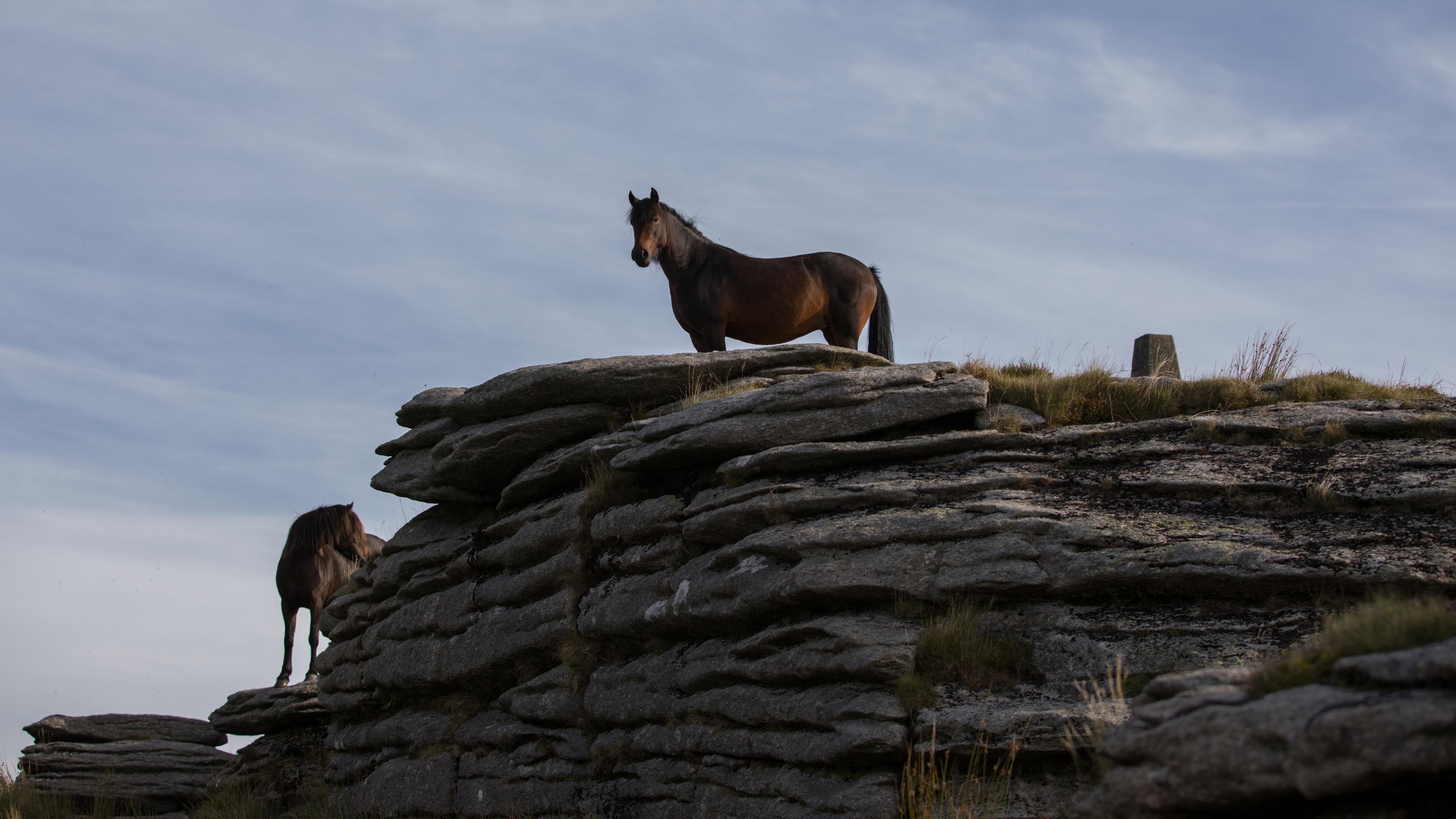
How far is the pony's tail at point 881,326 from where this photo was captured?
15227 millimetres

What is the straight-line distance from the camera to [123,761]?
647 inches

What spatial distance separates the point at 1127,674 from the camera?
7629mm

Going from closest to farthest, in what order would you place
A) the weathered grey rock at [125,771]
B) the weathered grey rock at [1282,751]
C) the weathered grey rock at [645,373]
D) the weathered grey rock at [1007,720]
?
the weathered grey rock at [1282,751] → the weathered grey rock at [1007,720] → the weathered grey rock at [645,373] → the weathered grey rock at [125,771]

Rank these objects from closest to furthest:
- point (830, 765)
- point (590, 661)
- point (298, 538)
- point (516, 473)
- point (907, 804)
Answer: point (907, 804)
point (830, 765)
point (590, 661)
point (516, 473)
point (298, 538)

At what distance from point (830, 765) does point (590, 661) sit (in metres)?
3.62

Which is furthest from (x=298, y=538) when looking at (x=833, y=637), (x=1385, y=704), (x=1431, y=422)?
(x=1385, y=704)

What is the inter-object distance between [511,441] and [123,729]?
949 cm

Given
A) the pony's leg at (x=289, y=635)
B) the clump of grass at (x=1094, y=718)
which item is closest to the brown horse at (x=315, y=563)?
the pony's leg at (x=289, y=635)

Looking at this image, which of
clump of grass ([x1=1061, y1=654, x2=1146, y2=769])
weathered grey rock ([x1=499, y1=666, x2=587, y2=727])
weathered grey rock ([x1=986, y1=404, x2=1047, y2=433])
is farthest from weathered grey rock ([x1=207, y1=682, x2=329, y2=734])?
clump of grass ([x1=1061, y1=654, x2=1146, y2=769])

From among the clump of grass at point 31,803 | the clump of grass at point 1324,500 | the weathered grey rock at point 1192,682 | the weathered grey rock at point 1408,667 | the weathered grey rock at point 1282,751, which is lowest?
the clump of grass at point 31,803

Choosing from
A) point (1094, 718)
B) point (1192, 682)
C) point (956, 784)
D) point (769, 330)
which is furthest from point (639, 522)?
point (1192, 682)

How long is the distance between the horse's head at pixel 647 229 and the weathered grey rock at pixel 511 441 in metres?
2.19

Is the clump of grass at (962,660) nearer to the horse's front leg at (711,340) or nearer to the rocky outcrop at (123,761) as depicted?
the horse's front leg at (711,340)

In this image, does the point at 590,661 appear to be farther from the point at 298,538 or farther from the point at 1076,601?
the point at 298,538
